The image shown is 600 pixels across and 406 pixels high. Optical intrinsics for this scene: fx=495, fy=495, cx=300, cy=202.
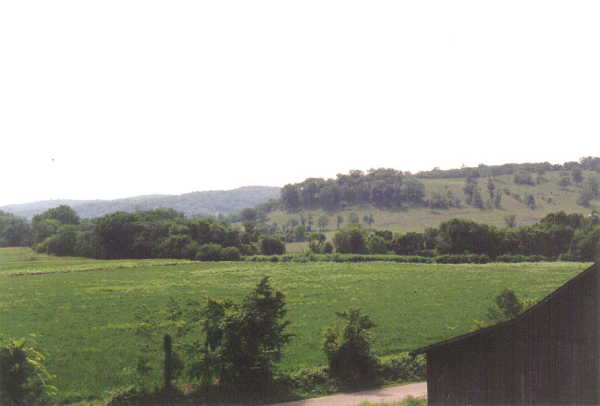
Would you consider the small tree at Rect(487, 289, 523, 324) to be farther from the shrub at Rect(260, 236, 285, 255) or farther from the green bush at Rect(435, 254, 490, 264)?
the shrub at Rect(260, 236, 285, 255)

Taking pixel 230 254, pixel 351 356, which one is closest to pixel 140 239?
pixel 230 254

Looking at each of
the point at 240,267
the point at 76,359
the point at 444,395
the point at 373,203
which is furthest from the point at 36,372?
the point at 373,203

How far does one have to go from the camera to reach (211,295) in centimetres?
3962

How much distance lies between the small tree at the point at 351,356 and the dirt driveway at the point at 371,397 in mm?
1019

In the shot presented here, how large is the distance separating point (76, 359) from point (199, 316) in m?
7.79

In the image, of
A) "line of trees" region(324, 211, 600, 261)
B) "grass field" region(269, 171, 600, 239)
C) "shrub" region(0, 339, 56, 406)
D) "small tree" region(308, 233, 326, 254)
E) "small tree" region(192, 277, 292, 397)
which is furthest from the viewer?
"grass field" region(269, 171, 600, 239)

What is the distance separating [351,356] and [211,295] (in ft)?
77.5

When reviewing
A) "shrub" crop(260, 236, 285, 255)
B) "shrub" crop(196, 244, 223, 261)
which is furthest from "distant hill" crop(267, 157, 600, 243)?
"shrub" crop(196, 244, 223, 261)

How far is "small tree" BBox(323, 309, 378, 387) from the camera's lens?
58.0ft

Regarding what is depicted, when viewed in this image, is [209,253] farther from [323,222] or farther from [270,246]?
[323,222]

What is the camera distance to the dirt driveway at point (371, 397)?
15297 millimetres

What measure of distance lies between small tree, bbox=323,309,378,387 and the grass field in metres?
94.2

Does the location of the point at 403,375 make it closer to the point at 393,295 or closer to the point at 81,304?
the point at 393,295

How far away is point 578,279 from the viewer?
7.99 m
